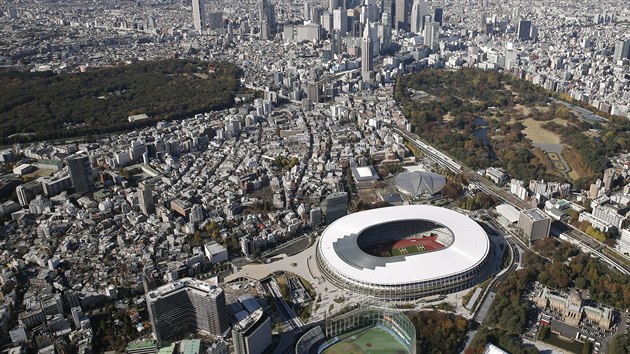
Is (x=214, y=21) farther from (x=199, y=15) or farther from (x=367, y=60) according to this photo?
(x=367, y=60)

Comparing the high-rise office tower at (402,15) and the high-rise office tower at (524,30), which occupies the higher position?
the high-rise office tower at (402,15)

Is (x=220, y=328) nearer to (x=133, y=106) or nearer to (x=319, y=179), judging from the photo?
(x=319, y=179)

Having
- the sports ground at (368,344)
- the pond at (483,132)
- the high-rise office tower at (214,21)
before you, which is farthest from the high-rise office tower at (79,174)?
the high-rise office tower at (214,21)

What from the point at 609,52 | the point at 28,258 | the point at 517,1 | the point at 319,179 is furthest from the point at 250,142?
the point at 517,1

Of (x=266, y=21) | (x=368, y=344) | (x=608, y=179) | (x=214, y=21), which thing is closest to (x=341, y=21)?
(x=266, y=21)

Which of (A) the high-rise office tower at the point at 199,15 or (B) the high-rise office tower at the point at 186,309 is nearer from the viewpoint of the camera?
(B) the high-rise office tower at the point at 186,309

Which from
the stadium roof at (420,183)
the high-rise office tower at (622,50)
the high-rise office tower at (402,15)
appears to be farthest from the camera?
the high-rise office tower at (402,15)

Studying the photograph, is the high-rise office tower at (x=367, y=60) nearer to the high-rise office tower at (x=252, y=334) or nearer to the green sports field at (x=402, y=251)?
the green sports field at (x=402, y=251)
